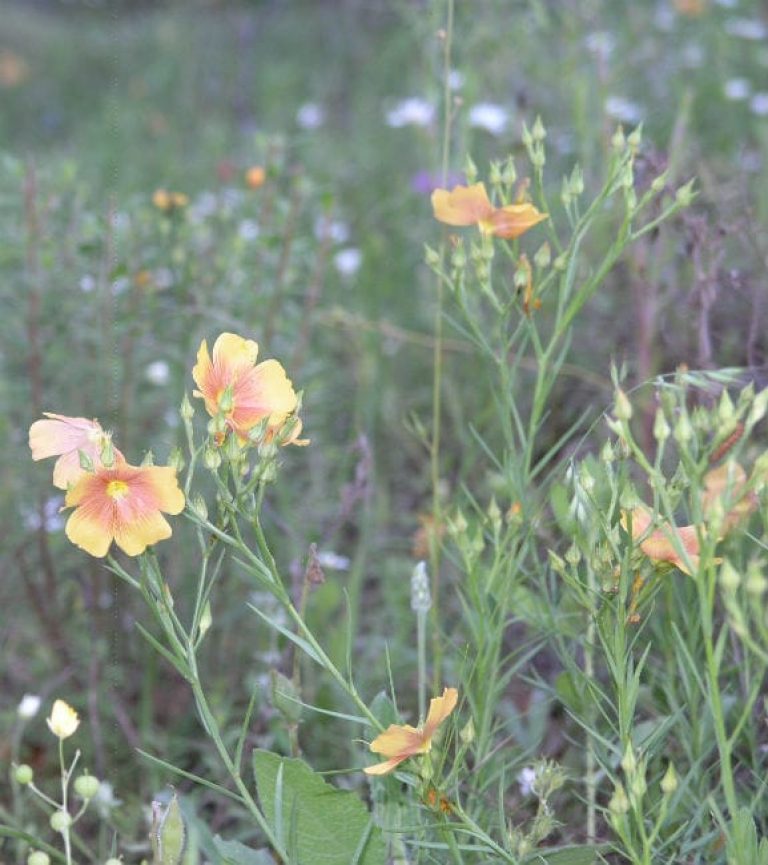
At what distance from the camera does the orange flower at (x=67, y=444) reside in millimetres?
988

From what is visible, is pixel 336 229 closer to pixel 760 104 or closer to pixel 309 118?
pixel 309 118

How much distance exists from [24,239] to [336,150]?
2.06m

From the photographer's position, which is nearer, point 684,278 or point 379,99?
point 684,278

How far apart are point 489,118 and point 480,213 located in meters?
1.67

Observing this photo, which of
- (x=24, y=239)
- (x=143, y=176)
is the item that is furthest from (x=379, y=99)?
(x=24, y=239)

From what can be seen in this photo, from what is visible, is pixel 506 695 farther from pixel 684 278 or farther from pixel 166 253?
pixel 684 278

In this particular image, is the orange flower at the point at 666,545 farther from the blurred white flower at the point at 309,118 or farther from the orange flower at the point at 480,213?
the blurred white flower at the point at 309,118

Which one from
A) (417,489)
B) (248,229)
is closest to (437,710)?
(417,489)

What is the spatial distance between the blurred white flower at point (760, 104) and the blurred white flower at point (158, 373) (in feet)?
6.03

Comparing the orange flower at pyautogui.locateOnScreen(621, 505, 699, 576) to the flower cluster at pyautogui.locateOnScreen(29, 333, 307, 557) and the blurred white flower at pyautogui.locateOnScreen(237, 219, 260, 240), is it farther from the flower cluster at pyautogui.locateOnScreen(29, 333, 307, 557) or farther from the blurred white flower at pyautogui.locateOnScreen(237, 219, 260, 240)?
the blurred white flower at pyautogui.locateOnScreen(237, 219, 260, 240)

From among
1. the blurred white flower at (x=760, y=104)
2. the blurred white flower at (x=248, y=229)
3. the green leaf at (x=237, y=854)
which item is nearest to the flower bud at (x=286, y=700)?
the green leaf at (x=237, y=854)

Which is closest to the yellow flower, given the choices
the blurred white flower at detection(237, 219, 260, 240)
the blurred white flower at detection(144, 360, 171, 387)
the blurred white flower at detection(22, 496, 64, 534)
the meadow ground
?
the meadow ground

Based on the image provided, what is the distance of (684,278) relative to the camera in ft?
8.64

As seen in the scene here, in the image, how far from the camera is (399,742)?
95 cm
